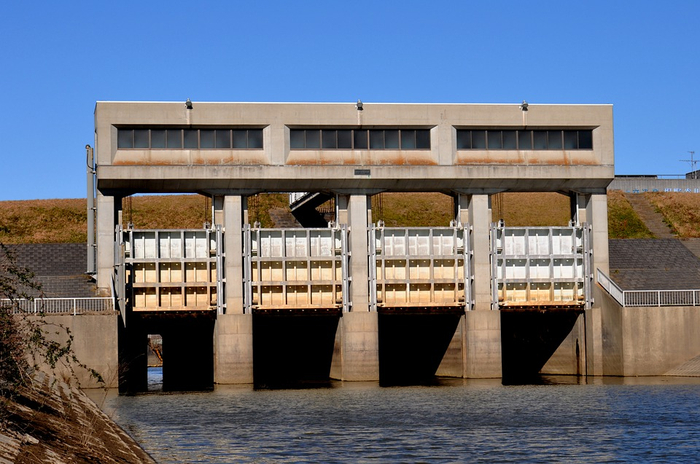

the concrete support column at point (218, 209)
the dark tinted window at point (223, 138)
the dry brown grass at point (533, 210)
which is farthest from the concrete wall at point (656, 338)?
the dry brown grass at point (533, 210)

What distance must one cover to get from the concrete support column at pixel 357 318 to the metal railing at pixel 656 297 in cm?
1241

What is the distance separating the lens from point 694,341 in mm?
53344

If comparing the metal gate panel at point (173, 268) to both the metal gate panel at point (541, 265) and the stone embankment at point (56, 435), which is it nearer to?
the metal gate panel at point (541, 265)

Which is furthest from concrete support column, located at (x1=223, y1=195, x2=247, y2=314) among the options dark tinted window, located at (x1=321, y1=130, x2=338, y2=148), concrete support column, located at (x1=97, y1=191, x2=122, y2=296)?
concrete support column, located at (x1=97, y1=191, x2=122, y2=296)

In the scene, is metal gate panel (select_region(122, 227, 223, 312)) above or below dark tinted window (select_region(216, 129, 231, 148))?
below

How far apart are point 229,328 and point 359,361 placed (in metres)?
6.78

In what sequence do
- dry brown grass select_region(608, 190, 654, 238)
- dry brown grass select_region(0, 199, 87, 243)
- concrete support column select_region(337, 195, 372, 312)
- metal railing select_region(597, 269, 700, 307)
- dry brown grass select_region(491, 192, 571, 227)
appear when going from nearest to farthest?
metal railing select_region(597, 269, 700, 307) < concrete support column select_region(337, 195, 372, 312) < dry brown grass select_region(608, 190, 654, 238) < dry brown grass select_region(0, 199, 87, 243) < dry brown grass select_region(491, 192, 571, 227)

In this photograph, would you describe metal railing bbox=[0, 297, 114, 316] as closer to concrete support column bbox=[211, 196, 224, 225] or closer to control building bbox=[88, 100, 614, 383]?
control building bbox=[88, 100, 614, 383]

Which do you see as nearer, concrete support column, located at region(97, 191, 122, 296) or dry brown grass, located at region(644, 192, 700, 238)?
concrete support column, located at region(97, 191, 122, 296)

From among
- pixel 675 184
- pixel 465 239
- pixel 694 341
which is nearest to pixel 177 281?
pixel 465 239

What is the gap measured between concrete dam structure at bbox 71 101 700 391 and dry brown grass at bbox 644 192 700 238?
33.7 m

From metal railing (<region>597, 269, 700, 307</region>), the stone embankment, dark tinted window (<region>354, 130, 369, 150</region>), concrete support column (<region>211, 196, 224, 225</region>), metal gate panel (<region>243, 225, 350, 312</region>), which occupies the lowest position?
the stone embankment

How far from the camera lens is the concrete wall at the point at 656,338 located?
2099 inches

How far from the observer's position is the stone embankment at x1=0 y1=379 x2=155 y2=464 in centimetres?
2218
